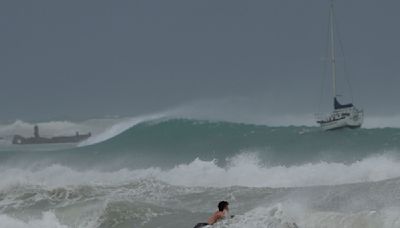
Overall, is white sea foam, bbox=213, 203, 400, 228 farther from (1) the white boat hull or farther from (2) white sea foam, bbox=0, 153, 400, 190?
(1) the white boat hull

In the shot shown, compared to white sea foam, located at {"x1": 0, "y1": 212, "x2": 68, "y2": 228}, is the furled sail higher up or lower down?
higher up

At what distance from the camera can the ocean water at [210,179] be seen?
15617 millimetres

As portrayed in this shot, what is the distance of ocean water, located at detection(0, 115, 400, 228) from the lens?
15617 millimetres

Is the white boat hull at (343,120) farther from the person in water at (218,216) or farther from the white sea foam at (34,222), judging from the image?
the person in water at (218,216)

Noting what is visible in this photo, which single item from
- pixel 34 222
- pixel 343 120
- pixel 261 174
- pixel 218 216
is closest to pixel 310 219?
pixel 218 216

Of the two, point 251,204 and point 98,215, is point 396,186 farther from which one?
point 98,215

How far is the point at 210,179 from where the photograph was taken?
1085 inches

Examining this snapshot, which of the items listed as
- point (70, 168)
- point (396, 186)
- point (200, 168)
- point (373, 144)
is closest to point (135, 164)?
point (70, 168)

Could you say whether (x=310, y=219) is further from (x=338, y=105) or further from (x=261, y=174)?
(x=338, y=105)

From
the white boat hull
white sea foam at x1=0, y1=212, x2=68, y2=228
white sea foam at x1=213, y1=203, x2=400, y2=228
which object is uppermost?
the white boat hull

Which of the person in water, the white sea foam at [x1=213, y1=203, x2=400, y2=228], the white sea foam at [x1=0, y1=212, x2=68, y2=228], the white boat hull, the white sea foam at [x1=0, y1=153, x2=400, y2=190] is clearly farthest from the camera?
the white boat hull

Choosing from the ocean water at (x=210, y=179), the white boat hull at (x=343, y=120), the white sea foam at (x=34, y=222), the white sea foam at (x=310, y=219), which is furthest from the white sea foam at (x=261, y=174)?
the white sea foam at (x=310, y=219)

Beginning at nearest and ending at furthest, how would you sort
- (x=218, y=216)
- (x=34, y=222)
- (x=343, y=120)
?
(x=218, y=216), (x=34, y=222), (x=343, y=120)

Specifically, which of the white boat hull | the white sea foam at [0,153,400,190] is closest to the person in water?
the white sea foam at [0,153,400,190]
